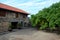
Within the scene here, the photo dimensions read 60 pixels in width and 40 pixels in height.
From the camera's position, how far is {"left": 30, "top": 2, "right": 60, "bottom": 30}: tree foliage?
1819cm

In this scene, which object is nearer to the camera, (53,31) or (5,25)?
(53,31)

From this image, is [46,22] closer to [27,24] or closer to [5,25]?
[5,25]

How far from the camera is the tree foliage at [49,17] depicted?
18.2 m

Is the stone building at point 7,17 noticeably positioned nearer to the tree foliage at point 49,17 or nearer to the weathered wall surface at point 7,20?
the weathered wall surface at point 7,20

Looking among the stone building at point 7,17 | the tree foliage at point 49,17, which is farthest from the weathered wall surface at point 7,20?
the tree foliage at point 49,17

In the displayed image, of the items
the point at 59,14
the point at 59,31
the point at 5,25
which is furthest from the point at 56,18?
the point at 5,25

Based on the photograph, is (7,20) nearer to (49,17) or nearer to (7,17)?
(7,17)

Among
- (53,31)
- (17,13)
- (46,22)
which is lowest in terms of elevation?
(53,31)

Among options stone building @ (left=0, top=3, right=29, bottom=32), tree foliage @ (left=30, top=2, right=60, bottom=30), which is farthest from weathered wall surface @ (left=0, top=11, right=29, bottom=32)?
tree foliage @ (left=30, top=2, right=60, bottom=30)

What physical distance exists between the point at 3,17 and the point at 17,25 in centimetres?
579

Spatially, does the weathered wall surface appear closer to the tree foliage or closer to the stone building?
the stone building

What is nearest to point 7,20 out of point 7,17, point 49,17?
point 7,17

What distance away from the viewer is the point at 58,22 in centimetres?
1745

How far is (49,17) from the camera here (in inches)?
757
